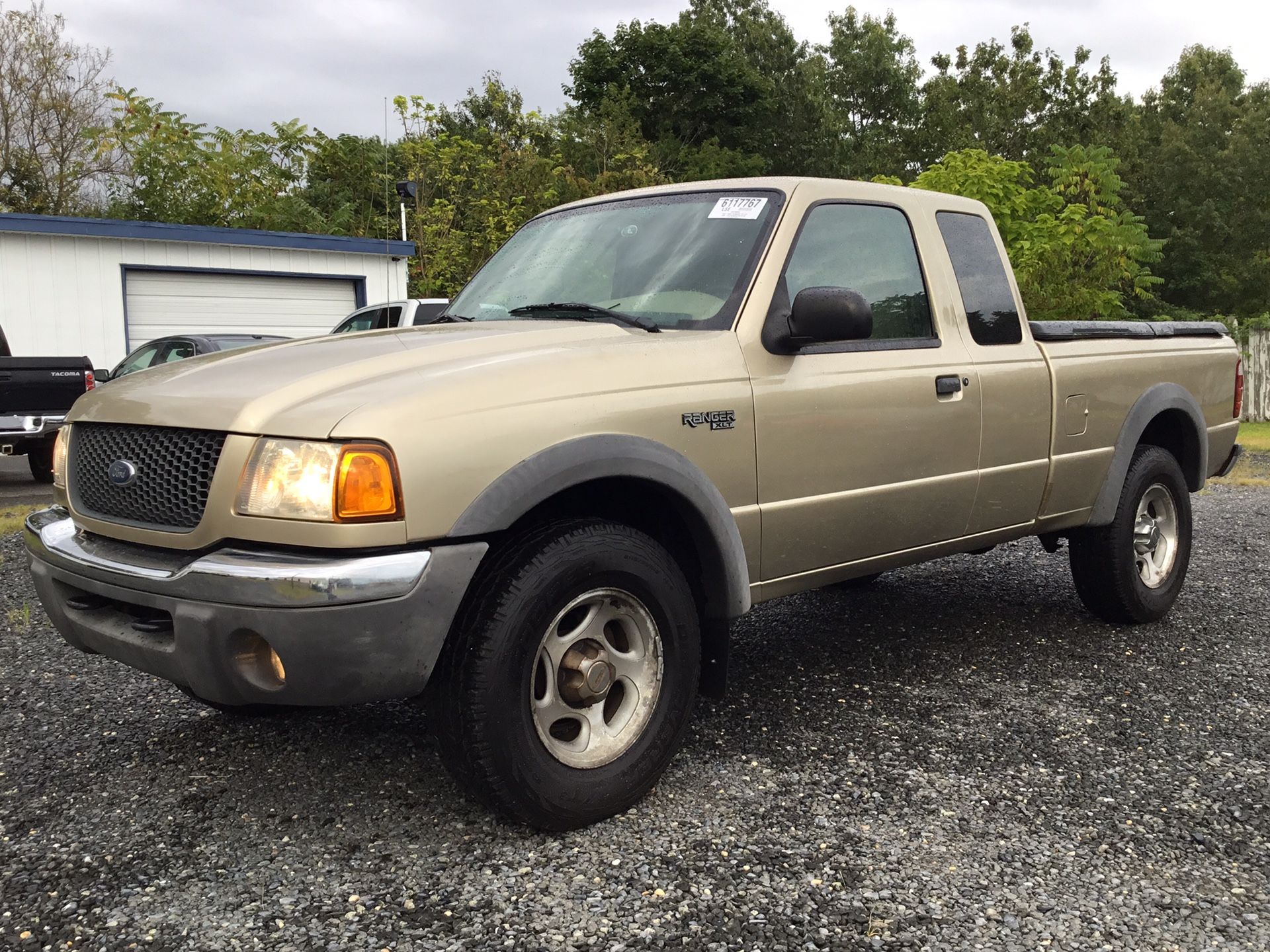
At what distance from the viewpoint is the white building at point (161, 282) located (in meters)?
16.6

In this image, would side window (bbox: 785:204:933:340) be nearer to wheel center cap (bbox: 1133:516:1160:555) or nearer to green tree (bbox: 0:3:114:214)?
wheel center cap (bbox: 1133:516:1160:555)

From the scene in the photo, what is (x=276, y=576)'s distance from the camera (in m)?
2.55

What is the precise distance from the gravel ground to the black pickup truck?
7.42 m

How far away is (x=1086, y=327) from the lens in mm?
4840

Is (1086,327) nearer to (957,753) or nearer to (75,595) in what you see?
(957,753)

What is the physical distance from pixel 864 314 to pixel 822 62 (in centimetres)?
5512

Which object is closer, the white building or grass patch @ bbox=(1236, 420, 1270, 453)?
grass patch @ bbox=(1236, 420, 1270, 453)

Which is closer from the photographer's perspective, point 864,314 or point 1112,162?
point 864,314

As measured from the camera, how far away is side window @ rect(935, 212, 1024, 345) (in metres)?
4.39

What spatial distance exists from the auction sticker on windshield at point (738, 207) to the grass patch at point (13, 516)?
6.07 m

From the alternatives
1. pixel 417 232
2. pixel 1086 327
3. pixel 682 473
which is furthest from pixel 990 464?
pixel 417 232

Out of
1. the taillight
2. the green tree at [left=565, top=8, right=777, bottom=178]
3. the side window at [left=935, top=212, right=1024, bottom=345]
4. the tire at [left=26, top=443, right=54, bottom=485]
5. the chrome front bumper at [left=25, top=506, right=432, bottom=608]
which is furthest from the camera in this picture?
the green tree at [left=565, top=8, right=777, bottom=178]

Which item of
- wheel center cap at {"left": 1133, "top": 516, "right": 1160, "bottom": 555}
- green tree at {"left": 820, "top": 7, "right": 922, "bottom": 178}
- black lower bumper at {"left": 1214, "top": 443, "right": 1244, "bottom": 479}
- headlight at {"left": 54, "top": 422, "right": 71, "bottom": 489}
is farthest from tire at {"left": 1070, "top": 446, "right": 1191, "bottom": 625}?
green tree at {"left": 820, "top": 7, "right": 922, "bottom": 178}

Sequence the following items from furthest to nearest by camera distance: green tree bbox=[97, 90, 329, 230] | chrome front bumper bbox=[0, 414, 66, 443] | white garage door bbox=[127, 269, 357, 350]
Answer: green tree bbox=[97, 90, 329, 230] → white garage door bbox=[127, 269, 357, 350] → chrome front bumper bbox=[0, 414, 66, 443]
